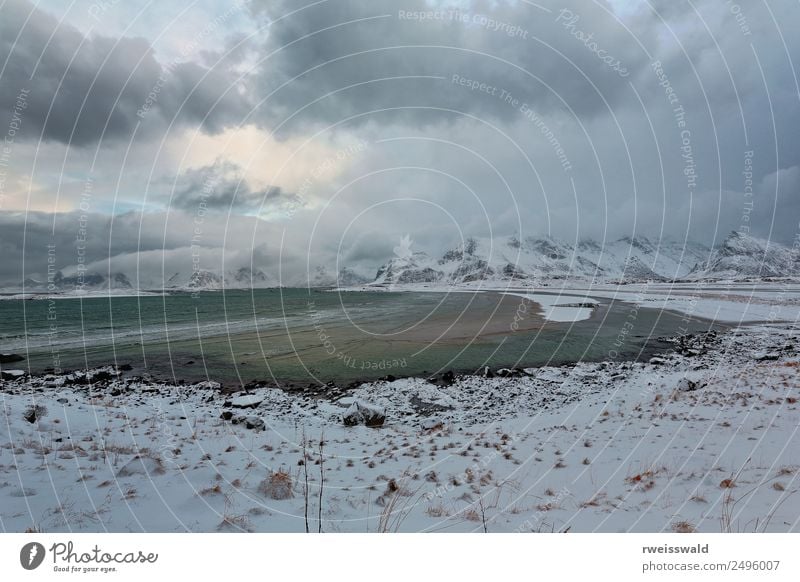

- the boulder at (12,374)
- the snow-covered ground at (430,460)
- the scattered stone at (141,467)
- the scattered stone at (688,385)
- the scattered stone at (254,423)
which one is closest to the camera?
the snow-covered ground at (430,460)

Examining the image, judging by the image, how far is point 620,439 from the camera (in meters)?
9.41

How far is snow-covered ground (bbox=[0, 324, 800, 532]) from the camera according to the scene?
18.0 ft

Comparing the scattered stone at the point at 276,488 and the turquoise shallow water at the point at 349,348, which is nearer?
the scattered stone at the point at 276,488

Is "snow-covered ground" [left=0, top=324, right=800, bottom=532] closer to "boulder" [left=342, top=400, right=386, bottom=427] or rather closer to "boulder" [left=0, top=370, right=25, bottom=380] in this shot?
"boulder" [left=342, top=400, right=386, bottom=427]

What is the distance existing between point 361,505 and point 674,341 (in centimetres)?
2837

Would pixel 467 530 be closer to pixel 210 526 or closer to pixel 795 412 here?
pixel 210 526

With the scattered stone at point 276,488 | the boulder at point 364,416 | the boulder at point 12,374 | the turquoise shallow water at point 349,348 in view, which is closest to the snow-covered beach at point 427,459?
the scattered stone at point 276,488

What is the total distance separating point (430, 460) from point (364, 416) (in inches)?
189
